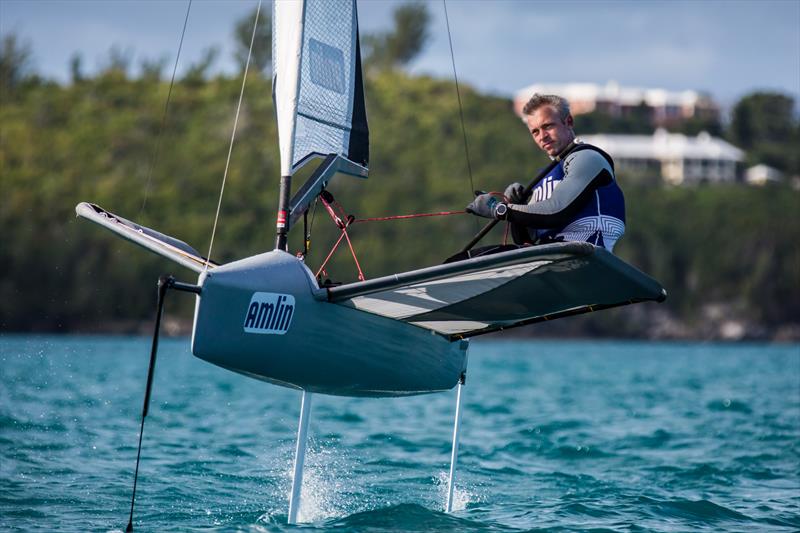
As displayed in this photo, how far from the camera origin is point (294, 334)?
591 cm

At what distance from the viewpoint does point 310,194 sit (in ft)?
22.5

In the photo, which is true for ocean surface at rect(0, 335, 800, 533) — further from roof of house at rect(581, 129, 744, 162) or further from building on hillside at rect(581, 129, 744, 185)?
roof of house at rect(581, 129, 744, 162)

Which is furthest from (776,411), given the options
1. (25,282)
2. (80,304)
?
(80,304)

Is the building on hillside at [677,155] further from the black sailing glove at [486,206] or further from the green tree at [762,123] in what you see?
the black sailing glove at [486,206]

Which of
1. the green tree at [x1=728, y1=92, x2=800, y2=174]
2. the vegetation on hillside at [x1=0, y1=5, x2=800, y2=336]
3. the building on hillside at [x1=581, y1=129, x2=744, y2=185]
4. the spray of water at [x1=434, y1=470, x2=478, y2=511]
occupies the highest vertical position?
the green tree at [x1=728, y1=92, x2=800, y2=174]

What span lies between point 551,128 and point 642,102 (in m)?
129

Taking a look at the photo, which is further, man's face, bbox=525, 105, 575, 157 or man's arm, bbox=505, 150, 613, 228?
man's face, bbox=525, 105, 575, 157

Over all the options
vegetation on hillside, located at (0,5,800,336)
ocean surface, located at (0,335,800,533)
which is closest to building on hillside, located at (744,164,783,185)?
vegetation on hillside, located at (0,5,800,336)

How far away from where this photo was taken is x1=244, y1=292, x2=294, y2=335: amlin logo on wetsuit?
18.7 feet

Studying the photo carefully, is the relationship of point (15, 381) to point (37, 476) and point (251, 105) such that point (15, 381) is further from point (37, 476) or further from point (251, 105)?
point (251, 105)

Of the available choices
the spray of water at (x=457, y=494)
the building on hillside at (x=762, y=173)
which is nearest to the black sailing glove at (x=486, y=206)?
the spray of water at (x=457, y=494)

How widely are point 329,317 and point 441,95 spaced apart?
86244 mm

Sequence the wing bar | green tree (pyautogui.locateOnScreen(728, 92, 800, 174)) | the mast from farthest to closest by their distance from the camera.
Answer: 1. green tree (pyautogui.locateOnScreen(728, 92, 800, 174))
2. the mast
3. the wing bar

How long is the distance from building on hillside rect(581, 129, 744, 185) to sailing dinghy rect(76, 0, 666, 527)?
9897cm
